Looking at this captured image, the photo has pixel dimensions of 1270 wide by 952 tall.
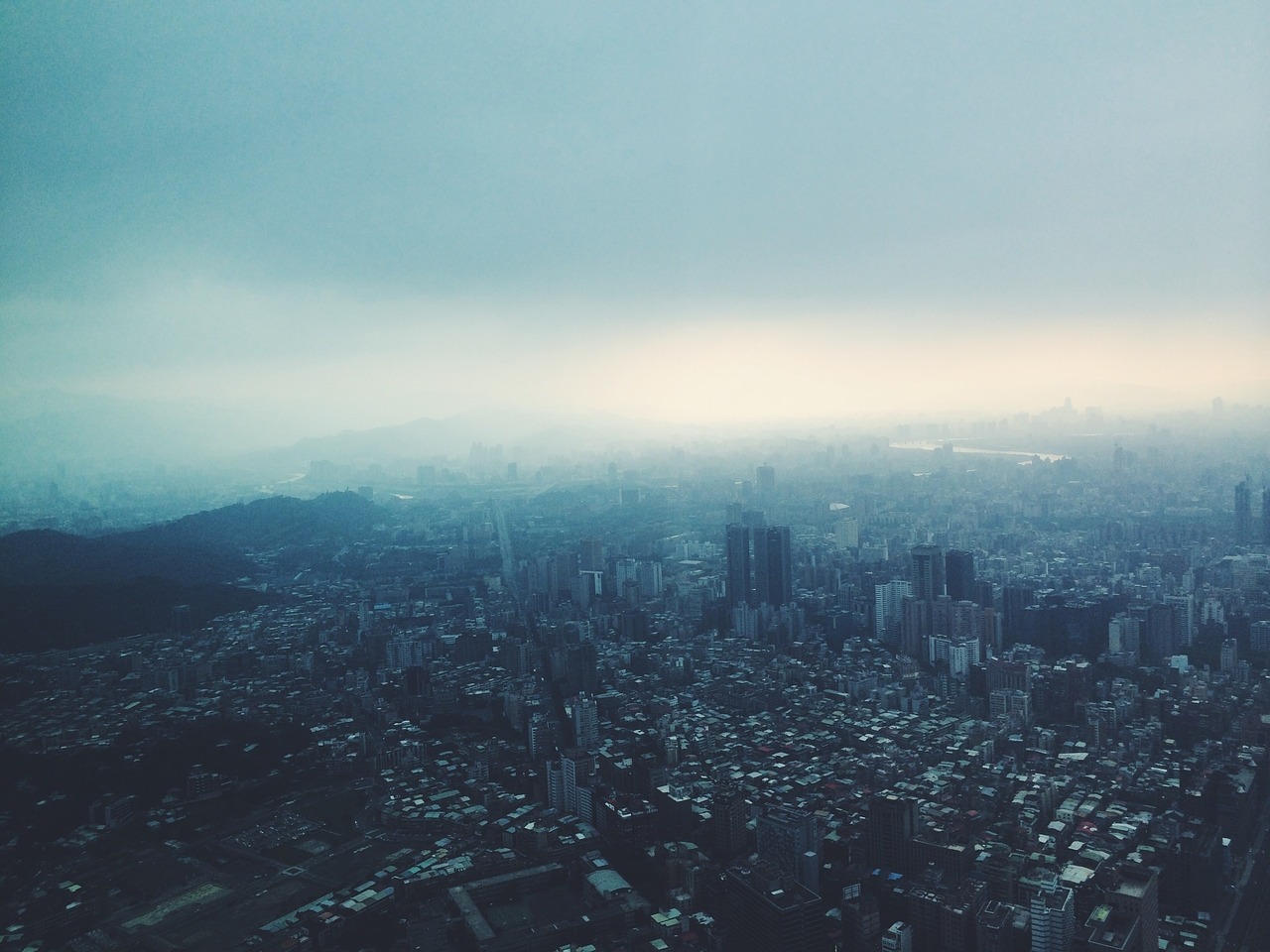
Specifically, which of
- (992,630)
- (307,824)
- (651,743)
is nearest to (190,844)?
(307,824)

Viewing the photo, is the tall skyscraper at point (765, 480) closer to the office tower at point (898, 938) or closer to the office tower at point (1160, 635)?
the office tower at point (1160, 635)

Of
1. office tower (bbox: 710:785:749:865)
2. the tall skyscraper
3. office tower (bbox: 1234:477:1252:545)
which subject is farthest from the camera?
the tall skyscraper

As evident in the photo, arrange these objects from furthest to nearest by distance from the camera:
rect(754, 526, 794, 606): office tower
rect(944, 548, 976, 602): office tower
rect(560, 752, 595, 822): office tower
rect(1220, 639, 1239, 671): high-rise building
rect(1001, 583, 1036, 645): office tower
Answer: rect(754, 526, 794, 606): office tower, rect(944, 548, 976, 602): office tower, rect(1001, 583, 1036, 645): office tower, rect(1220, 639, 1239, 671): high-rise building, rect(560, 752, 595, 822): office tower

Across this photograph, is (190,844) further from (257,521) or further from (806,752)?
(257,521)

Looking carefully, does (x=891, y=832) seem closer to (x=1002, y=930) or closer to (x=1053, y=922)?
(x=1002, y=930)

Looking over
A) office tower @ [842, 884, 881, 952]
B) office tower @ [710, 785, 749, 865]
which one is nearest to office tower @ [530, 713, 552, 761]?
office tower @ [710, 785, 749, 865]

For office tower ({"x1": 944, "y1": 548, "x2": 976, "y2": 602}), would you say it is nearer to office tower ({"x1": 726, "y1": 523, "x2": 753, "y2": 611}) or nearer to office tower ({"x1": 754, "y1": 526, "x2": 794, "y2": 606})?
office tower ({"x1": 754, "y1": 526, "x2": 794, "y2": 606})
